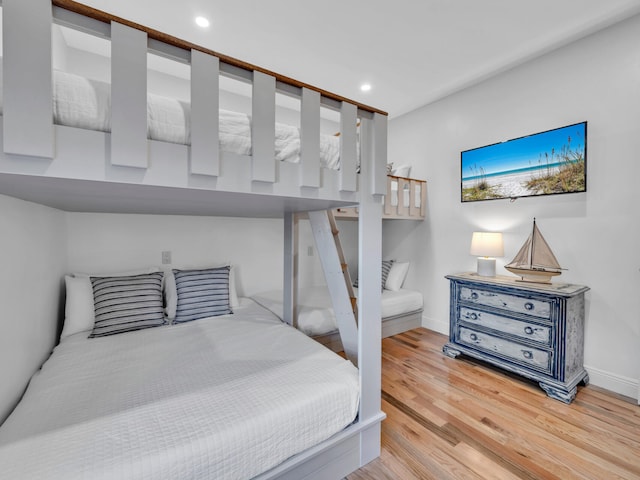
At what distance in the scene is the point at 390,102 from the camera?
3.40 metres

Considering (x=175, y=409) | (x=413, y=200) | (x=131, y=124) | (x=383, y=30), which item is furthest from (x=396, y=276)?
(x=131, y=124)

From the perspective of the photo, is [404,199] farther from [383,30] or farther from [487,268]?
[383,30]

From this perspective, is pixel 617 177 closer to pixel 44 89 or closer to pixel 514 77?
pixel 514 77

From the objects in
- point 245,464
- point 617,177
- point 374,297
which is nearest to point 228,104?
point 374,297

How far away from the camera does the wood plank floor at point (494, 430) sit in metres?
1.39

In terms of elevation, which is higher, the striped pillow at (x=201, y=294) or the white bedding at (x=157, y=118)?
the white bedding at (x=157, y=118)

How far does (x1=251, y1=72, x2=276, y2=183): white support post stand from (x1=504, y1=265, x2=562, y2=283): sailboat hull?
229 centimetres

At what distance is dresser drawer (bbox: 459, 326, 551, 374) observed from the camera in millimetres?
2072

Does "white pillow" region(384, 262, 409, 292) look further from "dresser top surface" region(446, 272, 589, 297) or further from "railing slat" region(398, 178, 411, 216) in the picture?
"dresser top surface" region(446, 272, 589, 297)

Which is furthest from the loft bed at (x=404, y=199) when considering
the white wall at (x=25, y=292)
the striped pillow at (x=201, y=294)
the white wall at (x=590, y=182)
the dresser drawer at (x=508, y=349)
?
the white wall at (x=25, y=292)

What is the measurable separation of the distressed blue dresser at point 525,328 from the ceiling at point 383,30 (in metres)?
1.96

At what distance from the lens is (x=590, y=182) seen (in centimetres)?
219

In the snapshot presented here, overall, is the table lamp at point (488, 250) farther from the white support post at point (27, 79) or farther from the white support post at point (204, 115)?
the white support post at point (27, 79)

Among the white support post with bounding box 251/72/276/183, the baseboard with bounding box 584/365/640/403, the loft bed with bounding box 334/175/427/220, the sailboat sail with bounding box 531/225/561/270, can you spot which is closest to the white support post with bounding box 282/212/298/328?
the loft bed with bounding box 334/175/427/220
